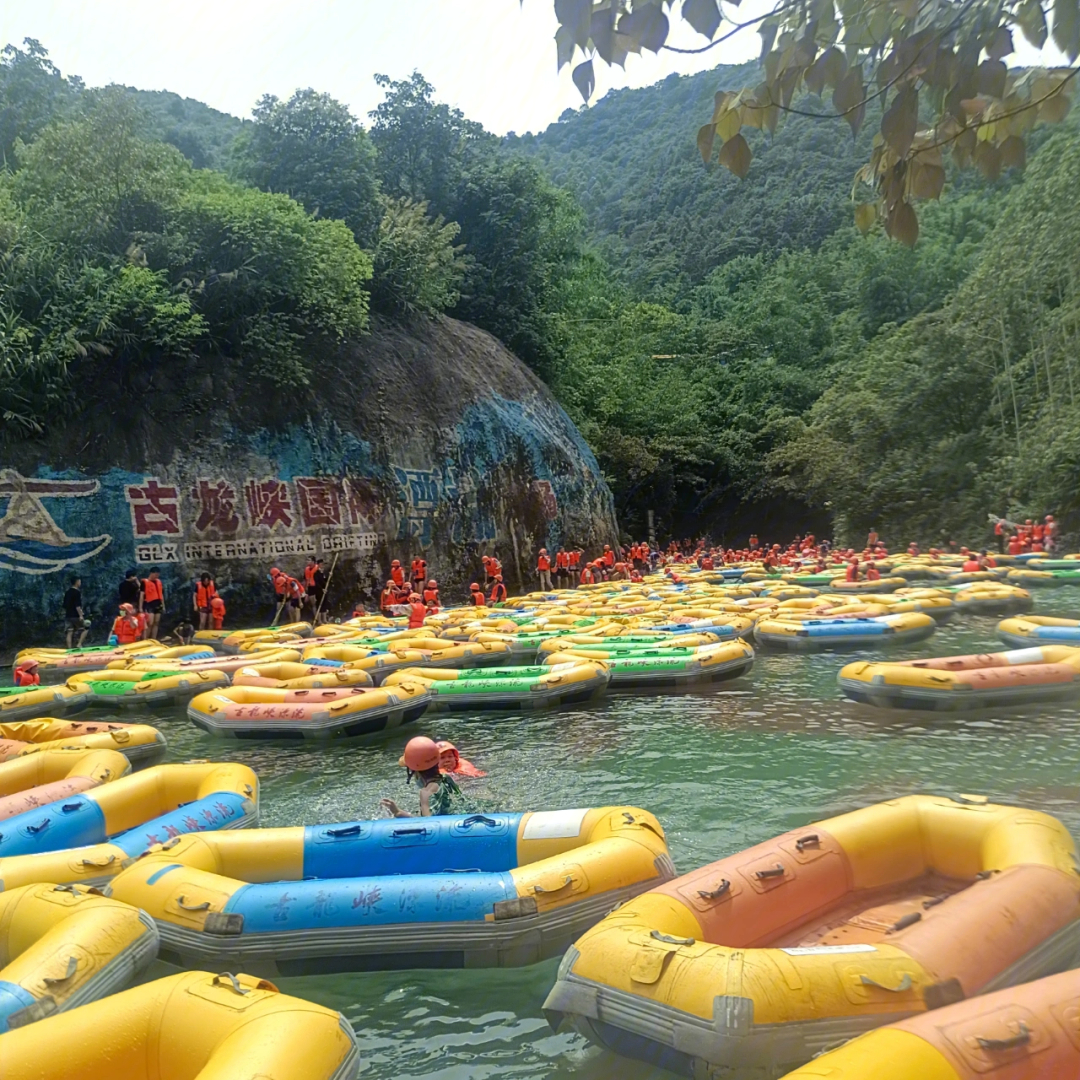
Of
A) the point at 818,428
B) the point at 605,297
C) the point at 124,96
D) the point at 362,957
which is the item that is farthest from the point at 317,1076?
the point at 605,297

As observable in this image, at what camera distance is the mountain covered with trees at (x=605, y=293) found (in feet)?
58.5

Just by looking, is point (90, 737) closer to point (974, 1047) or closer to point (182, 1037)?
point (182, 1037)

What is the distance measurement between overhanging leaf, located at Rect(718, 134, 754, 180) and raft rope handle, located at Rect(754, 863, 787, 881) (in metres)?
2.99

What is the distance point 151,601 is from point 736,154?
15347 mm

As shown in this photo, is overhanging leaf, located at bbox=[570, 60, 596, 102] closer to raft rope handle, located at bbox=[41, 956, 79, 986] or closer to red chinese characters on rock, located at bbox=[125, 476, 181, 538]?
raft rope handle, located at bbox=[41, 956, 79, 986]

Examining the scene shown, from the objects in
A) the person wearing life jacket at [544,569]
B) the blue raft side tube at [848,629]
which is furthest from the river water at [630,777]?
the person wearing life jacket at [544,569]

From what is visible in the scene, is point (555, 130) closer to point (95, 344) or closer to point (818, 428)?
point (818, 428)

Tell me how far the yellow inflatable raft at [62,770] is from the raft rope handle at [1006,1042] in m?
5.71

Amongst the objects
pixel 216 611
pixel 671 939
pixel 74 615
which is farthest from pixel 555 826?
pixel 74 615

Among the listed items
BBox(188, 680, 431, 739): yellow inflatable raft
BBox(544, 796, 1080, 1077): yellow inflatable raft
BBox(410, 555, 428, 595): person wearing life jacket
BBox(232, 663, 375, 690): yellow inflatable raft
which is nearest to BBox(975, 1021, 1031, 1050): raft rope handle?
BBox(544, 796, 1080, 1077): yellow inflatable raft

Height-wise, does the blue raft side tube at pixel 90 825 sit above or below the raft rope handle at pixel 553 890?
above

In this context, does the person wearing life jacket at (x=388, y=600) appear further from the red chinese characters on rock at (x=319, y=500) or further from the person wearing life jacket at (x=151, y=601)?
the person wearing life jacket at (x=151, y=601)

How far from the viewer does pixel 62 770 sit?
22.7ft

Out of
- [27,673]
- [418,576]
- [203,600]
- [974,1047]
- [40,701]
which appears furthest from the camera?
[418,576]
